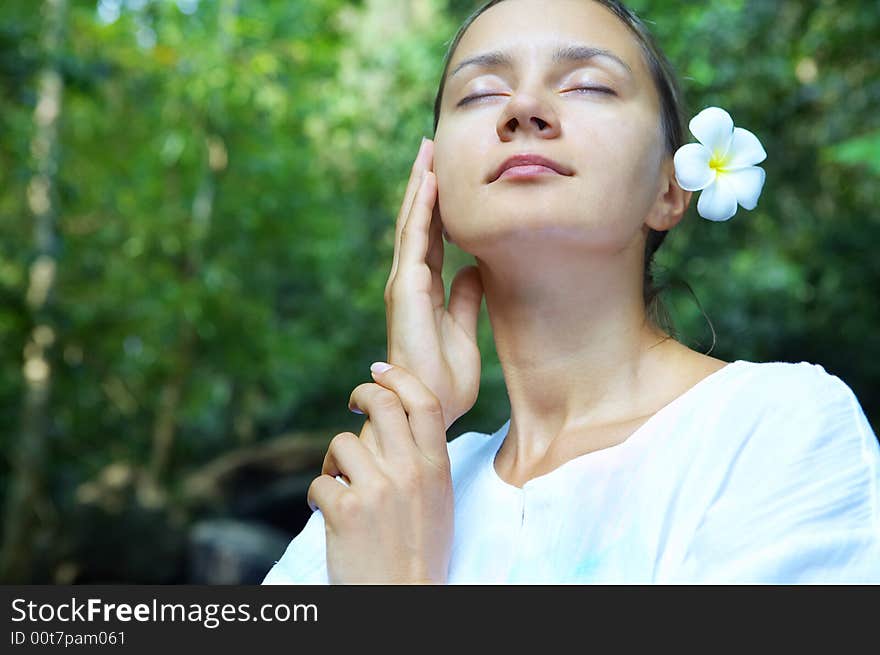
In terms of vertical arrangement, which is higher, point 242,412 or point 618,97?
point 242,412

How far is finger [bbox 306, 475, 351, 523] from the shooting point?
129 cm

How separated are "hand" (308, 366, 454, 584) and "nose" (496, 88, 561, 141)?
407mm

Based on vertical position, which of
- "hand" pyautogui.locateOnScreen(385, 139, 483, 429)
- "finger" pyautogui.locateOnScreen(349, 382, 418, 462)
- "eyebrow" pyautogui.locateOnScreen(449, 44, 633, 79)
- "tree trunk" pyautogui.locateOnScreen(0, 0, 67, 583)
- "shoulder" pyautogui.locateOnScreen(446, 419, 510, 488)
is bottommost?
"finger" pyautogui.locateOnScreen(349, 382, 418, 462)

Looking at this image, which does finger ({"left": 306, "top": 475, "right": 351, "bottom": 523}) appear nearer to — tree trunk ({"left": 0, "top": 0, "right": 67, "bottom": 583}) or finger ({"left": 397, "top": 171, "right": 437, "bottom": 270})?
finger ({"left": 397, "top": 171, "right": 437, "bottom": 270})

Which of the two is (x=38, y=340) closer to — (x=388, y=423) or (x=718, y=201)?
(x=388, y=423)

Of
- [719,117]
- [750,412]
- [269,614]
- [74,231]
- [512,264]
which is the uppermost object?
[74,231]

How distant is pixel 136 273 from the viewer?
30.3 ft

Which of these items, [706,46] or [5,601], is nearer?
[5,601]

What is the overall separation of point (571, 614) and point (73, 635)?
2.17 feet

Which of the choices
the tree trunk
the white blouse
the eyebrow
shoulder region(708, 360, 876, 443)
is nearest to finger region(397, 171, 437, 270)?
the eyebrow

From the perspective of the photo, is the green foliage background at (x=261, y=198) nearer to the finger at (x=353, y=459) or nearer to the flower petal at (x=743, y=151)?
the flower petal at (x=743, y=151)

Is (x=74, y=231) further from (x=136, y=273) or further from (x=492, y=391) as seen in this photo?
(x=492, y=391)

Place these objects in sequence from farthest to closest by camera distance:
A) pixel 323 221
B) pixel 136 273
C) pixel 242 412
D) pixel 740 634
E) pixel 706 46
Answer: pixel 242 412 → pixel 323 221 → pixel 136 273 → pixel 706 46 → pixel 740 634

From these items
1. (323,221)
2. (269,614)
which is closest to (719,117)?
(269,614)
